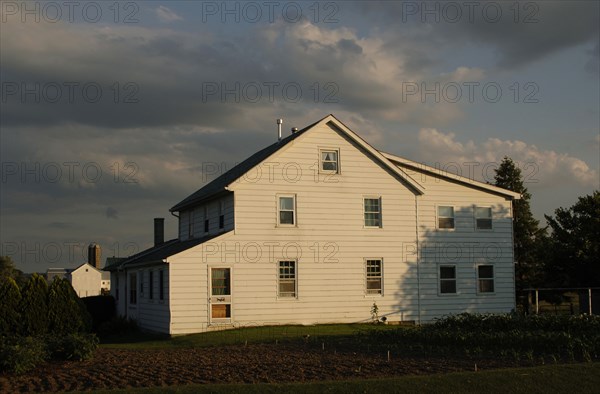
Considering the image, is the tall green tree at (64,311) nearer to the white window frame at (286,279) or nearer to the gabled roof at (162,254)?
the gabled roof at (162,254)

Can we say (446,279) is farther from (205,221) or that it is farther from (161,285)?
(161,285)

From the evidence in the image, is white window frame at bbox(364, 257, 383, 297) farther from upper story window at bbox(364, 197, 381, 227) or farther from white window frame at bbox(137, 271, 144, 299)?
white window frame at bbox(137, 271, 144, 299)

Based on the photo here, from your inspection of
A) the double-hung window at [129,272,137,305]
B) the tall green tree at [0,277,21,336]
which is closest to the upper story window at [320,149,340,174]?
the double-hung window at [129,272,137,305]

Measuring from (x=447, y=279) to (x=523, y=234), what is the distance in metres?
28.4

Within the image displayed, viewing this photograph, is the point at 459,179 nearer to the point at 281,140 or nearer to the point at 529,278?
the point at 281,140

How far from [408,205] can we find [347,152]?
148 inches

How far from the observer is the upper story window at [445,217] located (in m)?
33.7

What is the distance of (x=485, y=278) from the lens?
112ft

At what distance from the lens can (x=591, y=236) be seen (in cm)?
4425

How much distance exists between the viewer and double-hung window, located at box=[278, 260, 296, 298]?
30.1 meters

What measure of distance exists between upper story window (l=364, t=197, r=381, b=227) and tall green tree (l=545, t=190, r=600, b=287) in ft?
57.4

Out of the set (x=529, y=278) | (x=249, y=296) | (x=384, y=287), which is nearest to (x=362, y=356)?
(x=249, y=296)

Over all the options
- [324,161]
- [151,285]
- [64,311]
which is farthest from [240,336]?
[324,161]

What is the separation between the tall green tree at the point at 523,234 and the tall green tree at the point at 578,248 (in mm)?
8282
